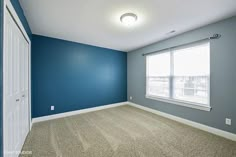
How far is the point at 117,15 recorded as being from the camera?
220 centimetres

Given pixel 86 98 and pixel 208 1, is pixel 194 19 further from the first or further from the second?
pixel 86 98

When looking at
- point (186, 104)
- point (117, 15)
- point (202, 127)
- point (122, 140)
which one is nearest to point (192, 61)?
point (186, 104)

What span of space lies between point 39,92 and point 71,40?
6.19ft

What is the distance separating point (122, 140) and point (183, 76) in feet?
7.87

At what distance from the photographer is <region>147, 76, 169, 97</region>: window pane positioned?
3.60 metres

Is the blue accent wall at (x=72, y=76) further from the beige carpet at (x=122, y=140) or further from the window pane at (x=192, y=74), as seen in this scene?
the window pane at (x=192, y=74)

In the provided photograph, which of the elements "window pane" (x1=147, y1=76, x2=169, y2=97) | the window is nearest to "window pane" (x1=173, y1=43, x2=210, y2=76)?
the window

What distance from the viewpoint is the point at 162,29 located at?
2.81 meters

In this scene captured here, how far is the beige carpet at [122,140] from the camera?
73.1 inches

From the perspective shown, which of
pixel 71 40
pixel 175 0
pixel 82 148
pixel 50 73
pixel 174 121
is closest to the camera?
pixel 175 0

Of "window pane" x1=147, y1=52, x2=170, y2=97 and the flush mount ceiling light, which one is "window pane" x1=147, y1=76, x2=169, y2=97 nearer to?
"window pane" x1=147, y1=52, x2=170, y2=97

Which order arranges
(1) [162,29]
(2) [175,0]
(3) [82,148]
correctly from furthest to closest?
(1) [162,29]
(3) [82,148]
(2) [175,0]

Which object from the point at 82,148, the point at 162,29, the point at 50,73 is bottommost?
the point at 82,148

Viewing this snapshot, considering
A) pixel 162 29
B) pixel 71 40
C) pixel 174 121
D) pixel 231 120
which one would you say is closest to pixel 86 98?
pixel 71 40
